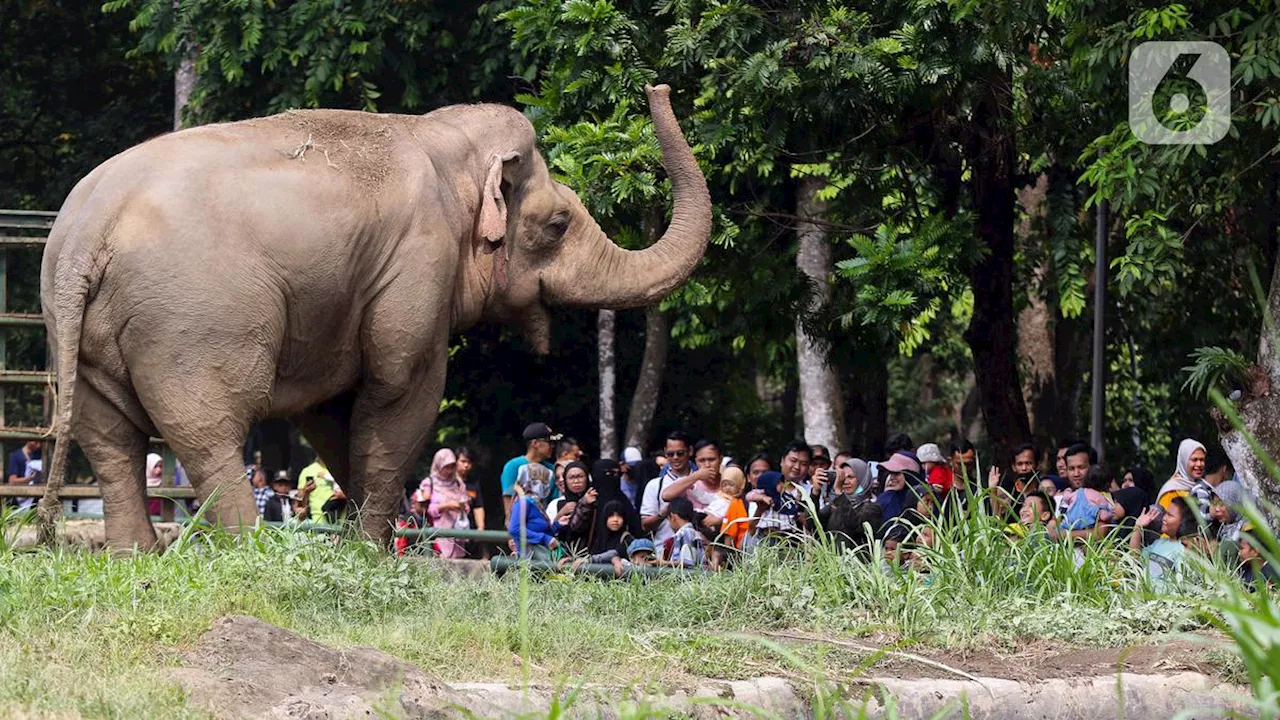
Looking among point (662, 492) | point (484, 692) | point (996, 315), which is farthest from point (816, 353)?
point (484, 692)

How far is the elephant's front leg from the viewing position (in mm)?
9805

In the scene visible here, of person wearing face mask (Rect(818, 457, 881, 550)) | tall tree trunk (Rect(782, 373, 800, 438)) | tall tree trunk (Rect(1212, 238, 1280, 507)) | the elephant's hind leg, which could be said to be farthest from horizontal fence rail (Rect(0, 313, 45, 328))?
tall tree trunk (Rect(782, 373, 800, 438))

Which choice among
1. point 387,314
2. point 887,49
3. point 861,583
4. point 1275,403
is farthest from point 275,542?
point 887,49

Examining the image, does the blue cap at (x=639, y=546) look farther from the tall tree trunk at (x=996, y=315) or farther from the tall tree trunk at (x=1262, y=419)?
the tall tree trunk at (x=996, y=315)

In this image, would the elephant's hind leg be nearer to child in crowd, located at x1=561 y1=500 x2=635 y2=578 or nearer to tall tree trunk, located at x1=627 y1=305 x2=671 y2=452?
child in crowd, located at x1=561 y1=500 x2=635 y2=578

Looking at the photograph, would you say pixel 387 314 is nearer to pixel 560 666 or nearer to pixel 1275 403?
pixel 560 666

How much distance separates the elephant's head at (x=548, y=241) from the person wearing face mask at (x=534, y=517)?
1072 mm

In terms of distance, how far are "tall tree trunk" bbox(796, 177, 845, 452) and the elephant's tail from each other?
686 cm

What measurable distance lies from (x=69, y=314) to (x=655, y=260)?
3435 millimetres

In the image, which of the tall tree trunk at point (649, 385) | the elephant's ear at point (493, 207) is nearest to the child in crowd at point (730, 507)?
the elephant's ear at point (493, 207)

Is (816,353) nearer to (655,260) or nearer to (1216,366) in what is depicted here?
(655,260)

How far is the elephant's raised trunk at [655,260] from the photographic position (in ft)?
34.9

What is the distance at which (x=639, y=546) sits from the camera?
10.8m

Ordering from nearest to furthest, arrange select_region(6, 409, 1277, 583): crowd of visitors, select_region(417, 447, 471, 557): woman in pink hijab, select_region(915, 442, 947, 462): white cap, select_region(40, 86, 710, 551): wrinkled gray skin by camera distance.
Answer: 1. select_region(40, 86, 710, 551): wrinkled gray skin
2. select_region(6, 409, 1277, 583): crowd of visitors
3. select_region(915, 442, 947, 462): white cap
4. select_region(417, 447, 471, 557): woman in pink hijab
